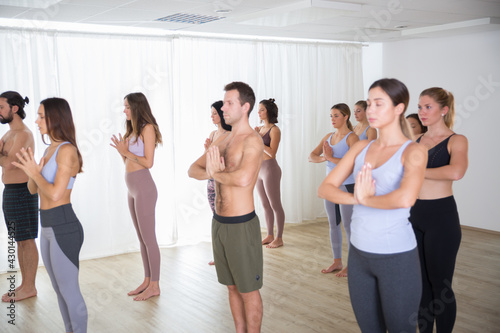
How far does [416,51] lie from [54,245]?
19.0ft

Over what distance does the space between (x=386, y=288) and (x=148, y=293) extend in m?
2.57

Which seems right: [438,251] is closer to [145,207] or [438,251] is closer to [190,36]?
[145,207]

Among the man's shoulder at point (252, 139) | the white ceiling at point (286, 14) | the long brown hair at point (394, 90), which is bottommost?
the man's shoulder at point (252, 139)

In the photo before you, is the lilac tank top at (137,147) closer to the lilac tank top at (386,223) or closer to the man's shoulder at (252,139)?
the man's shoulder at (252,139)

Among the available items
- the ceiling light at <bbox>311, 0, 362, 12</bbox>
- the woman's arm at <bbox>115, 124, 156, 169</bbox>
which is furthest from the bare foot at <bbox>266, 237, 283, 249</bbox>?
the ceiling light at <bbox>311, 0, 362, 12</bbox>

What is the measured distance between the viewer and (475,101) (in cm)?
630

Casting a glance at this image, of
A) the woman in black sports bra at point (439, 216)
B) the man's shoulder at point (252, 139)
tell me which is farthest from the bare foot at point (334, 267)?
the man's shoulder at point (252, 139)

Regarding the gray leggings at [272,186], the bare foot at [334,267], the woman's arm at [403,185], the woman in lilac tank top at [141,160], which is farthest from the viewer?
the gray leggings at [272,186]

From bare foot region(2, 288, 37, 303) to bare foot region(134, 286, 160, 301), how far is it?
35.6 inches

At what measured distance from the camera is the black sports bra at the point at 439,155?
9.28 feet

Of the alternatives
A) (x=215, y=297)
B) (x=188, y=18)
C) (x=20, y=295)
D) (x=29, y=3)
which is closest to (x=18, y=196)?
(x=20, y=295)

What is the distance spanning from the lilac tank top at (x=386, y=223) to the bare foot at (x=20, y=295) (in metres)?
3.18

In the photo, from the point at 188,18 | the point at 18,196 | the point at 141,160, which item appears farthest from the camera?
the point at 188,18

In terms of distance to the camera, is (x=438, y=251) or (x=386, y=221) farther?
(x=438, y=251)
